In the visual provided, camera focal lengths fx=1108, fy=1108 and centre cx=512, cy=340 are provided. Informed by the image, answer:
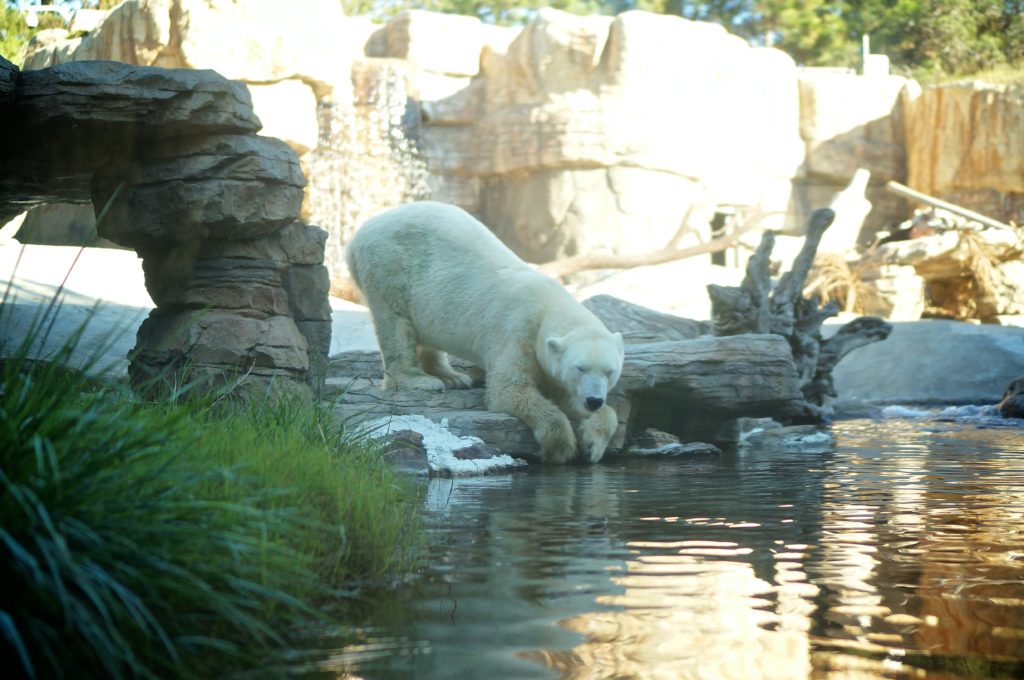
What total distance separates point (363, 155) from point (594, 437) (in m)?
12.1

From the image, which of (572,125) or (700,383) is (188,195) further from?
(572,125)

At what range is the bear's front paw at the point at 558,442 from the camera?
313 inches

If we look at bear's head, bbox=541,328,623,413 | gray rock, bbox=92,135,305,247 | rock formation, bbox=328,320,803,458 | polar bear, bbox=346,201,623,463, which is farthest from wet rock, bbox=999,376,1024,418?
gray rock, bbox=92,135,305,247

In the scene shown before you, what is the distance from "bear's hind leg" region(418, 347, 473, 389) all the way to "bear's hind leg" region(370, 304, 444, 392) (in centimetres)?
37

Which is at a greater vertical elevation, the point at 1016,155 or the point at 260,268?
the point at 1016,155

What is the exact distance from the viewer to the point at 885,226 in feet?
74.7

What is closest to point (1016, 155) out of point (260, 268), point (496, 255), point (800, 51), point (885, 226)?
point (885, 226)

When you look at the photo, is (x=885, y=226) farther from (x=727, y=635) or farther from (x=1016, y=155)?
(x=727, y=635)

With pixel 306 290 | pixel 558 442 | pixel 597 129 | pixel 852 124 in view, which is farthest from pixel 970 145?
pixel 306 290

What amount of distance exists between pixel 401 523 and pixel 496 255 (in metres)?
5.34

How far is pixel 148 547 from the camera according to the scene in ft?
8.30

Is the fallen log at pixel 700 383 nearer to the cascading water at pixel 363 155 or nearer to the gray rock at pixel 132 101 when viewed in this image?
the gray rock at pixel 132 101

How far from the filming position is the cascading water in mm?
18641

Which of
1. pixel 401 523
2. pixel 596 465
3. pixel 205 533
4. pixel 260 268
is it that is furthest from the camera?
pixel 596 465
